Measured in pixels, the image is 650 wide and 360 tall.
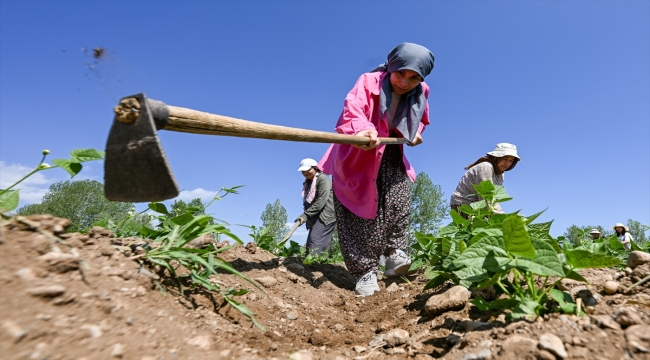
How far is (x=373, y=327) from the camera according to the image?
2.11m

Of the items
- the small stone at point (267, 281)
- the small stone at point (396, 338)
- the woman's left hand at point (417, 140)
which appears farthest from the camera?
the woman's left hand at point (417, 140)

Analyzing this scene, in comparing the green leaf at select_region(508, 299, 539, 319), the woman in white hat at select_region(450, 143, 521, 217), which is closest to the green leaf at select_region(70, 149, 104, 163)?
the green leaf at select_region(508, 299, 539, 319)

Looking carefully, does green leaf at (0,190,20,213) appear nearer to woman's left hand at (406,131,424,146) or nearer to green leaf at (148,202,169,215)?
green leaf at (148,202,169,215)

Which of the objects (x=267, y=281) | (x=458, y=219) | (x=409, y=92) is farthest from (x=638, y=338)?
(x=409, y=92)

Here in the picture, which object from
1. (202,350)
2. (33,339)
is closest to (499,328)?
(202,350)

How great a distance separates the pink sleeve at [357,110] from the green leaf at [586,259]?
5.83ft

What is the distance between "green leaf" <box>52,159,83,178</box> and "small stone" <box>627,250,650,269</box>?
7.96ft

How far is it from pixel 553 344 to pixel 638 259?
1.01 meters

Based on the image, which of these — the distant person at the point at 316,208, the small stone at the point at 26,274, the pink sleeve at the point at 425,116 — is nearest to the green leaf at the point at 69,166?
the small stone at the point at 26,274

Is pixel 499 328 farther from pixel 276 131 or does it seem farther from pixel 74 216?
pixel 74 216

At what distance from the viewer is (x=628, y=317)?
108 centimetres

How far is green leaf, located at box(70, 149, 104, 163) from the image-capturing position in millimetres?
1527

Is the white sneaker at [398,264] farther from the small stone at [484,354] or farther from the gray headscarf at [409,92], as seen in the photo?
the small stone at [484,354]

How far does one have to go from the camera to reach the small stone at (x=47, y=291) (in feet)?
3.32
